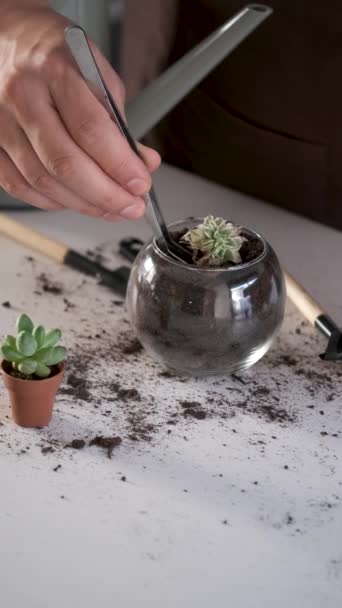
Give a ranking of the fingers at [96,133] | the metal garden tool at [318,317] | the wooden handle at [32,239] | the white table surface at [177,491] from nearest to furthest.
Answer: the white table surface at [177,491]
the fingers at [96,133]
the metal garden tool at [318,317]
the wooden handle at [32,239]

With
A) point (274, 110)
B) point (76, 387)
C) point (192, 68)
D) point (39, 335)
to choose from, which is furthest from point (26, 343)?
point (274, 110)

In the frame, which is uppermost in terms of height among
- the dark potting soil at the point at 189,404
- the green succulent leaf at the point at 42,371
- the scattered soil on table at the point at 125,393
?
the green succulent leaf at the point at 42,371

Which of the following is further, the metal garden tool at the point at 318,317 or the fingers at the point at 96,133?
the metal garden tool at the point at 318,317

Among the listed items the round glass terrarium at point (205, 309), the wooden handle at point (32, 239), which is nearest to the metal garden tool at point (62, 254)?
the wooden handle at point (32, 239)

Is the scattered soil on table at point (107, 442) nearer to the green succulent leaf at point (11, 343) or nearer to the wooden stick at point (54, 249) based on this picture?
the green succulent leaf at point (11, 343)

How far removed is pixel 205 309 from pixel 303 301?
7.0 inches

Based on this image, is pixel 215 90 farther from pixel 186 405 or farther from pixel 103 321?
pixel 186 405

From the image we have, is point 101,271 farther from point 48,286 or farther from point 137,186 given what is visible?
point 137,186

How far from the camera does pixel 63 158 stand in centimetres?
69

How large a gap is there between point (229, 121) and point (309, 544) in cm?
57

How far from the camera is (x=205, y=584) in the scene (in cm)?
58

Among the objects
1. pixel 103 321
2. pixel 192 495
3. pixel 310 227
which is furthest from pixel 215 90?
pixel 192 495

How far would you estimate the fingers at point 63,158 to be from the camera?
691mm

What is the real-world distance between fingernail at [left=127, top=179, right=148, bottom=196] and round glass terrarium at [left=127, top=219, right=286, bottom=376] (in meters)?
0.06
